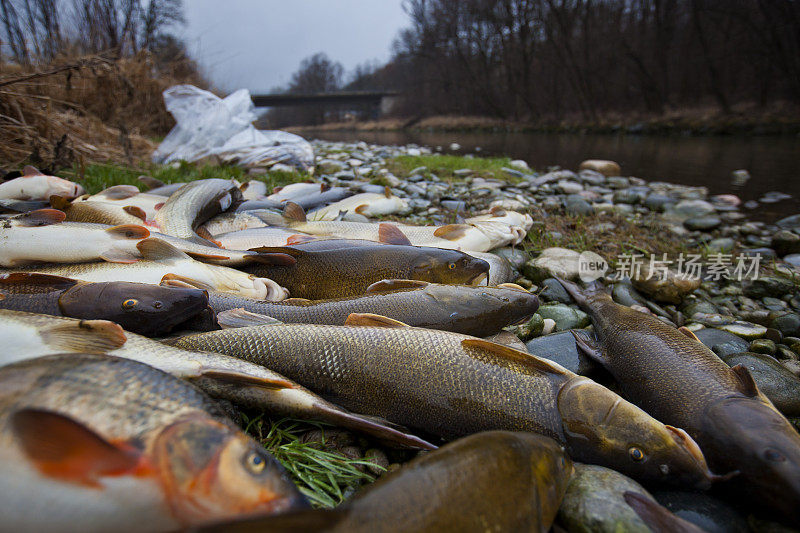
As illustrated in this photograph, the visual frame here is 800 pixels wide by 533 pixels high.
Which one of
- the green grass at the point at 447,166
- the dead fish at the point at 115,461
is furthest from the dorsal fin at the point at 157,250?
the green grass at the point at 447,166

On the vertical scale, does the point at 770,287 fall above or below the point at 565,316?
below

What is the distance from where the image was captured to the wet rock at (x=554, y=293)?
383 cm

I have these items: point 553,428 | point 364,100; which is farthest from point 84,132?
point 364,100

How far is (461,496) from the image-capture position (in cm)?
125

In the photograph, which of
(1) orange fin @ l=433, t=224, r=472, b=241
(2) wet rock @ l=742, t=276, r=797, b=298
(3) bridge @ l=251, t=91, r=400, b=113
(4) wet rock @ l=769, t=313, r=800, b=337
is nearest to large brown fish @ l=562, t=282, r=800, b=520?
(4) wet rock @ l=769, t=313, r=800, b=337

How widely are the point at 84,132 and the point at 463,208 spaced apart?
7.62 metres

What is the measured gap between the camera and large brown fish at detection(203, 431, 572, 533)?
1.10 meters

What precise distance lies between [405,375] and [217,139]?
9.12m

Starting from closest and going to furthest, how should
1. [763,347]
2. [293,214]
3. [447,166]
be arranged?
[763,347] → [293,214] → [447,166]

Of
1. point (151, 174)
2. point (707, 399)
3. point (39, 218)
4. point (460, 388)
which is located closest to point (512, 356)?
point (460, 388)

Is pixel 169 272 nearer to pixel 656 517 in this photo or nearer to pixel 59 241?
pixel 59 241

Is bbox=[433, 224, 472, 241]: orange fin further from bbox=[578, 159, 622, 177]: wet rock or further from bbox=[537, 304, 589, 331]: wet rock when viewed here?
bbox=[578, 159, 622, 177]: wet rock

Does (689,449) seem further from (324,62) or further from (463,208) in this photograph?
(324,62)

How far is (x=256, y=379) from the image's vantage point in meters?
1.90
